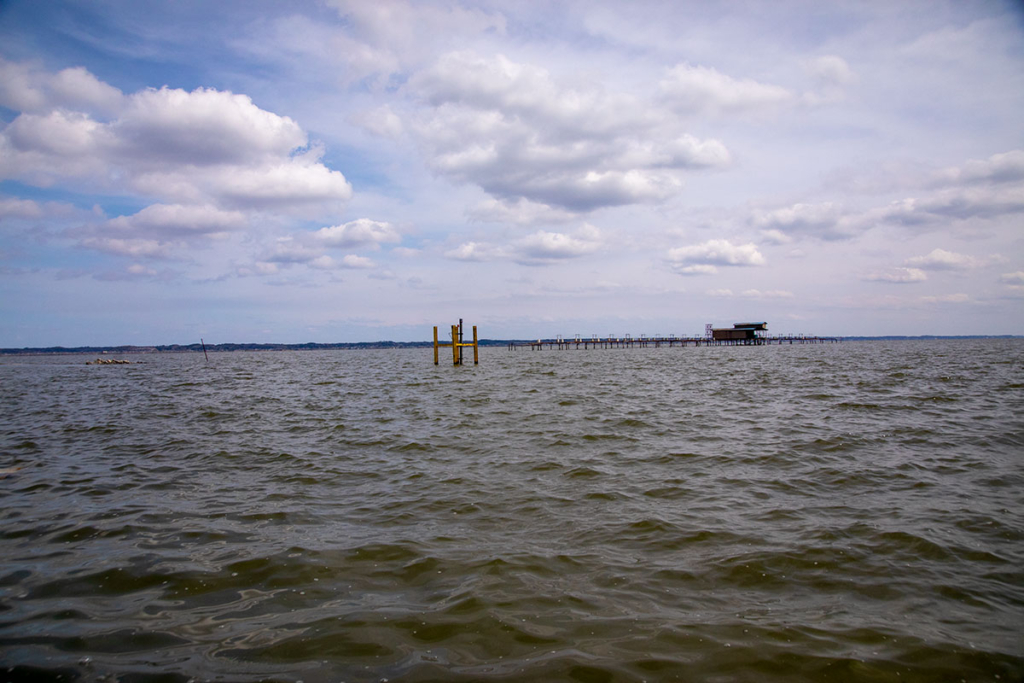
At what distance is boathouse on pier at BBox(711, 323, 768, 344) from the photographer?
459ft

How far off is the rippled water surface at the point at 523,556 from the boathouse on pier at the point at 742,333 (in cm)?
13794

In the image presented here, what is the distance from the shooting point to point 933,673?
3.95 metres

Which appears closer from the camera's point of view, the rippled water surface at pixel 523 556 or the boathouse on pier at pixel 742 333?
the rippled water surface at pixel 523 556

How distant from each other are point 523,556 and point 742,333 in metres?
151

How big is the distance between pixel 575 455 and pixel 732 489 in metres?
3.64

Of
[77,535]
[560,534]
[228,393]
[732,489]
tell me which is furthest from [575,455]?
[228,393]

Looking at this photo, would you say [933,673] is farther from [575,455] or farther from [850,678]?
[575,455]

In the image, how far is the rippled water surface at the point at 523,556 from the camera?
4199mm

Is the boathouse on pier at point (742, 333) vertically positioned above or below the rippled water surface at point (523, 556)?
above

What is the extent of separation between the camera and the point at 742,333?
14262 centimetres

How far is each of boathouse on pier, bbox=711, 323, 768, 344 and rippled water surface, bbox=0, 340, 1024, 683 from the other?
453 ft

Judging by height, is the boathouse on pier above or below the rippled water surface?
above

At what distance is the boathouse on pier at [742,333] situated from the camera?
459 ft

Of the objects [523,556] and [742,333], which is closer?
[523,556]
